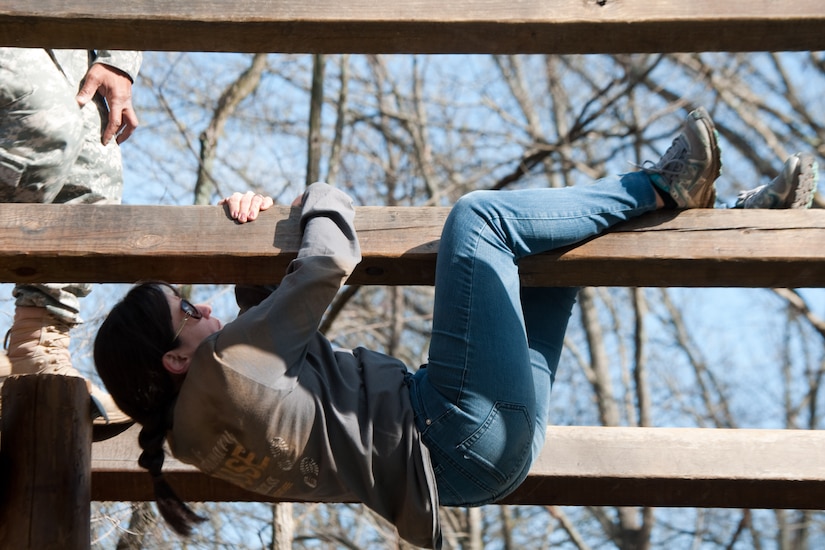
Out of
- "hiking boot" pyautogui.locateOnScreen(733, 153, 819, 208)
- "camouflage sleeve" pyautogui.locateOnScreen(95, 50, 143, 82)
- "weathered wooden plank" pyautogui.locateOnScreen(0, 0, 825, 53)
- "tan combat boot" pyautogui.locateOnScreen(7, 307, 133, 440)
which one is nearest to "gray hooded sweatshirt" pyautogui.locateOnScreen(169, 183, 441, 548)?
"weathered wooden plank" pyautogui.locateOnScreen(0, 0, 825, 53)

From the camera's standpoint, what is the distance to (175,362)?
2.39 m

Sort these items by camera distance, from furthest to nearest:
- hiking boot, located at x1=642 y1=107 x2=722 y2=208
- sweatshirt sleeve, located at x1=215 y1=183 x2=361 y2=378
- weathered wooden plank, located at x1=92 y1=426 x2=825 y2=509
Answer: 1. weathered wooden plank, located at x1=92 y1=426 x2=825 y2=509
2. hiking boot, located at x1=642 y1=107 x2=722 y2=208
3. sweatshirt sleeve, located at x1=215 y1=183 x2=361 y2=378

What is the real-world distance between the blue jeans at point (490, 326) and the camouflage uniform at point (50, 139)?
120cm

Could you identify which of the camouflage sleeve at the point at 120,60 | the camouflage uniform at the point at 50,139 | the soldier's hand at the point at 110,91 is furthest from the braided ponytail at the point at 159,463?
the camouflage sleeve at the point at 120,60

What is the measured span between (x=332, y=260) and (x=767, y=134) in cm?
974

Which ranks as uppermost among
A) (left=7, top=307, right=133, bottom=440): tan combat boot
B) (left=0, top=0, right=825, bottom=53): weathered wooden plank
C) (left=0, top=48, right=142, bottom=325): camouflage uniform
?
(left=0, top=48, right=142, bottom=325): camouflage uniform

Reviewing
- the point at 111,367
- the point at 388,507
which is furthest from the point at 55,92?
the point at 388,507

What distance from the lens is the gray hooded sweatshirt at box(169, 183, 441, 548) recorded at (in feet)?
7.11

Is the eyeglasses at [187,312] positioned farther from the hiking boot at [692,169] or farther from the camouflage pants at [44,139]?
the hiking boot at [692,169]

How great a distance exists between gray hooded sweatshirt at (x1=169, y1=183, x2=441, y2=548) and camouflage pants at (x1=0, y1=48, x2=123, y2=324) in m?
0.89

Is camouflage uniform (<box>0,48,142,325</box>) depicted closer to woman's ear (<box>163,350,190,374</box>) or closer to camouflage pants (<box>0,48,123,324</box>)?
camouflage pants (<box>0,48,123,324</box>)

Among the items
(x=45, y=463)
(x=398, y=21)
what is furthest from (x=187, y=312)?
(x=398, y=21)

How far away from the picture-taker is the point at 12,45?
2.21m

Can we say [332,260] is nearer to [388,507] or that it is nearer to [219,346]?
[219,346]
